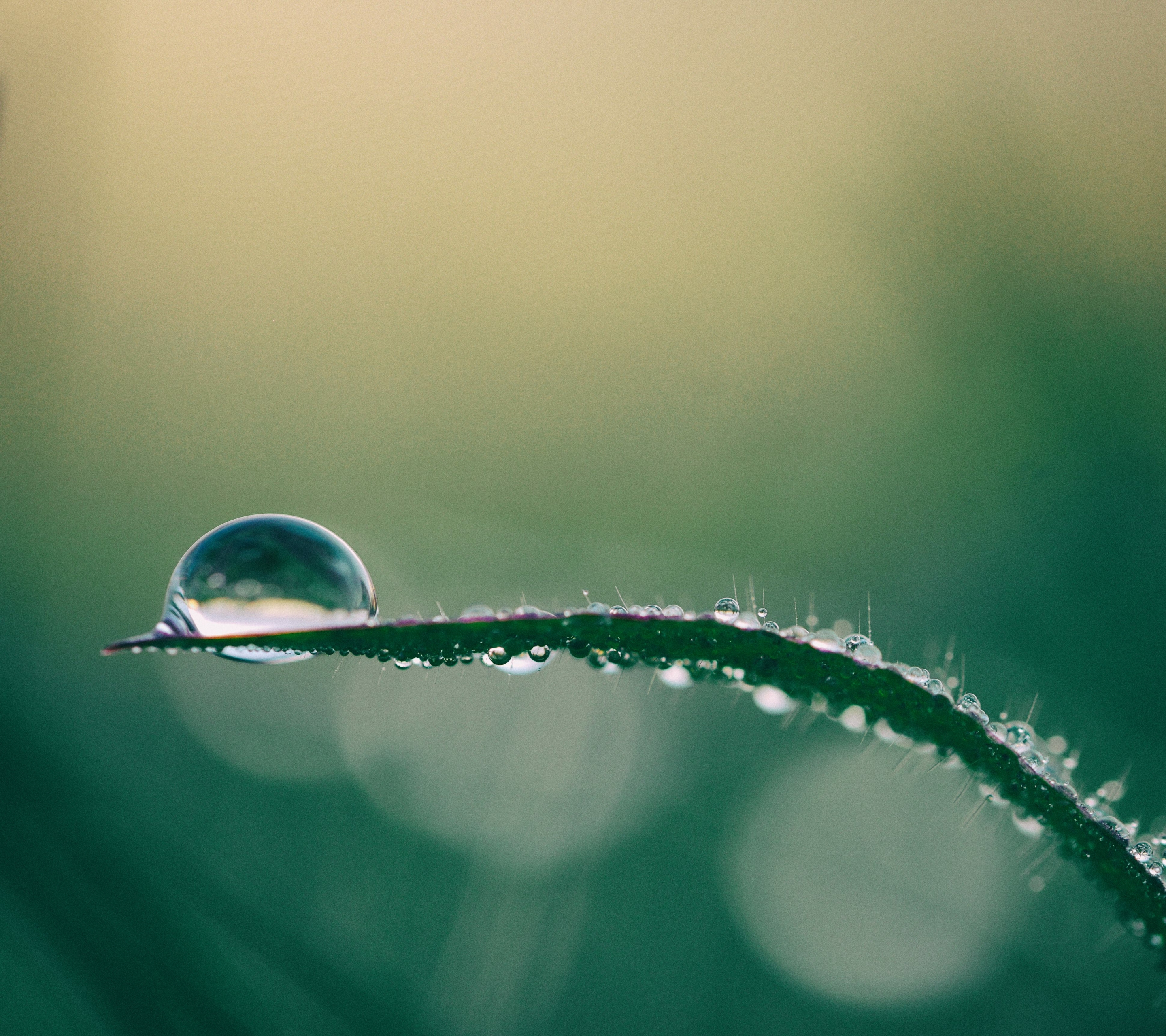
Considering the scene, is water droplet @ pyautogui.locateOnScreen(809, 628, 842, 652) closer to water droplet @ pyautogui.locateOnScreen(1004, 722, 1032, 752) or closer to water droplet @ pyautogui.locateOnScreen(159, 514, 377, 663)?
water droplet @ pyautogui.locateOnScreen(1004, 722, 1032, 752)

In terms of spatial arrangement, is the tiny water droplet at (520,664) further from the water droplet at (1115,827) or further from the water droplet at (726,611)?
the water droplet at (1115,827)

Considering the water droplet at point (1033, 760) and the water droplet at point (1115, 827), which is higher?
the water droplet at point (1033, 760)

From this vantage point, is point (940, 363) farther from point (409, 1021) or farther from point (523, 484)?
point (409, 1021)

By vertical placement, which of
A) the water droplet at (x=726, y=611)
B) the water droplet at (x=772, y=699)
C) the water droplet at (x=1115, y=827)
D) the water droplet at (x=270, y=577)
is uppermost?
the water droplet at (x=726, y=611)

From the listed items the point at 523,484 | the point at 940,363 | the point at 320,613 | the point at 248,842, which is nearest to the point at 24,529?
the point at 248,842

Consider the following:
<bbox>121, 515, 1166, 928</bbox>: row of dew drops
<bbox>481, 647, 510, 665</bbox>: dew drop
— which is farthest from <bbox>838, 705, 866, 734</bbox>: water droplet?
<bbox>481, 647, 510, 665</bbox>: dew drop

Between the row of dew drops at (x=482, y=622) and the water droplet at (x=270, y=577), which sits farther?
the water droplet at (x=270, y=577)

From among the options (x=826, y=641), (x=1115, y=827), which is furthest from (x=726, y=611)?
(x=1115, y=827)

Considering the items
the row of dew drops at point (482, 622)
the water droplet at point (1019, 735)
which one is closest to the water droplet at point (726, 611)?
the row of dew drops at point (482, 622)
